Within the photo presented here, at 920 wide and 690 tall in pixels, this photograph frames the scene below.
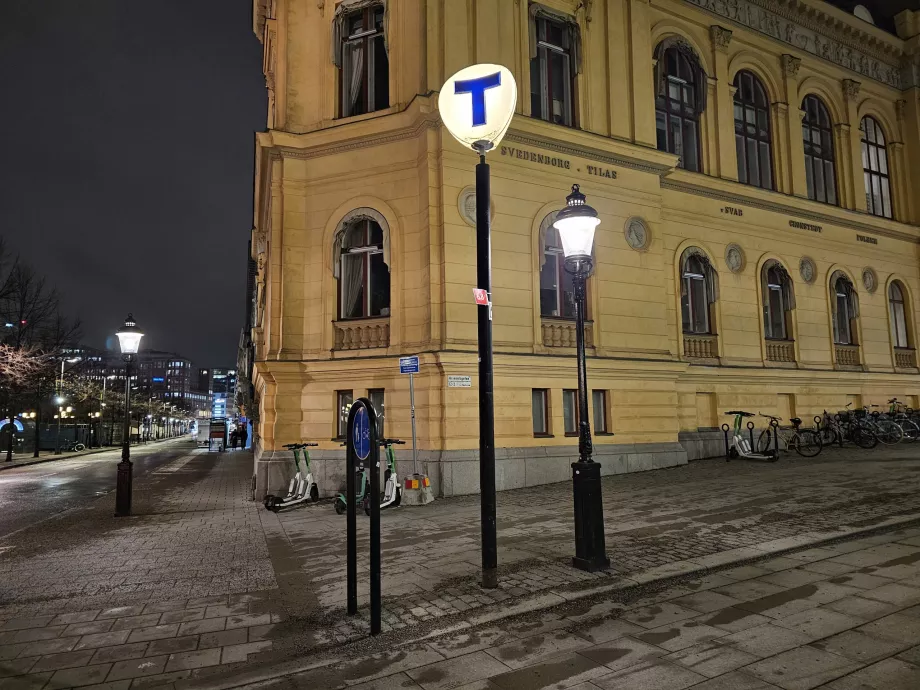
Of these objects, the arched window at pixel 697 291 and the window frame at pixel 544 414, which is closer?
the window frame at pixel 544 414

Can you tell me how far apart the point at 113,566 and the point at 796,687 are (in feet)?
24.2

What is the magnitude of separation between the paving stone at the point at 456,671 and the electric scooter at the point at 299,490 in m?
7.85

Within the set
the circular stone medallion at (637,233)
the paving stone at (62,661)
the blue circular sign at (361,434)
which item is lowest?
the paving stone at (62,661)

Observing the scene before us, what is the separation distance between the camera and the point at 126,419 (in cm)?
1228

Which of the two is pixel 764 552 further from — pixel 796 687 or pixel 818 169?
pixel 818 169

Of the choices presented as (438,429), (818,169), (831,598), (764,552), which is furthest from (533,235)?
(818,169)

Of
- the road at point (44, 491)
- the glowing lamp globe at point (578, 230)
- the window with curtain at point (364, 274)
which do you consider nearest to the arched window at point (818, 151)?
the window with curtain at point (364, 274)

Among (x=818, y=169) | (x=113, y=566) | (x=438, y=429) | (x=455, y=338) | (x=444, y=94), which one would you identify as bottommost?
(x=113, y=566)

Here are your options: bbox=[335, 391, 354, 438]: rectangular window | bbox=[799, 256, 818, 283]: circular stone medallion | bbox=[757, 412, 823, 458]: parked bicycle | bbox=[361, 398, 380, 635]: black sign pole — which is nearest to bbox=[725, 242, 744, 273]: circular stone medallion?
bbox=[799, 256, 818, 283]: circular stone medallion

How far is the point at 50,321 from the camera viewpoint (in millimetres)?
37469

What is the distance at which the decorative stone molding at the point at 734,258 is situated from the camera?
60.5 ft

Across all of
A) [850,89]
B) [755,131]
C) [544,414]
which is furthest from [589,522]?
[850,89]

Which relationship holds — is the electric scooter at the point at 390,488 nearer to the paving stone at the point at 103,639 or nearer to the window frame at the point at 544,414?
the window frame at the point at 544,414

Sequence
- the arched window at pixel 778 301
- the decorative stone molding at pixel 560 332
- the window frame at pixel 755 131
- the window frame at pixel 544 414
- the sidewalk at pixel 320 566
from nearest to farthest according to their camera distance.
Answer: the sidewalk at pixel 320 566 < the window frame at pixel 544 414 < the decorative stone molding at pixel 560 332 < the arched window at pixel 778 301 < the window frame at pixel 755 131
